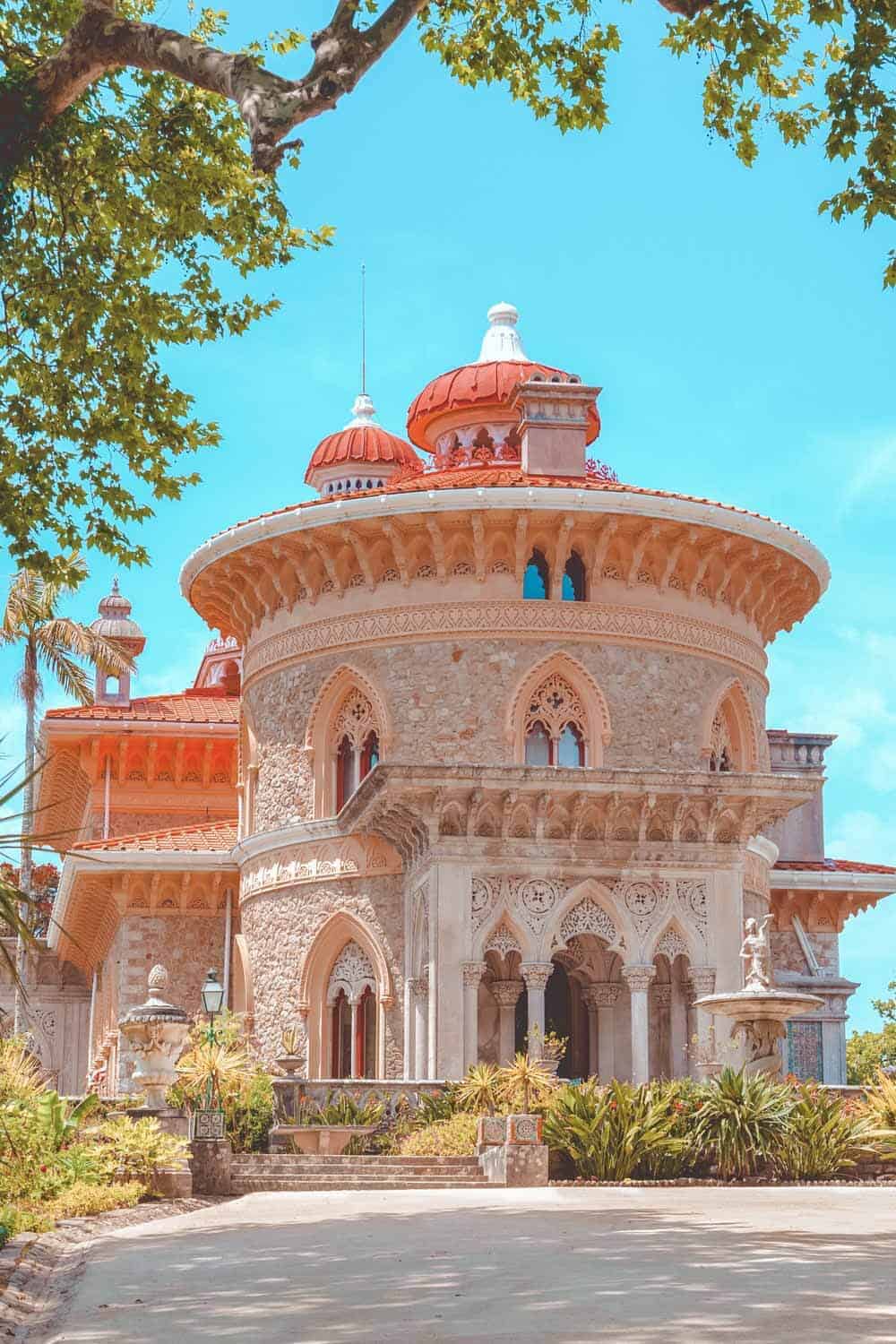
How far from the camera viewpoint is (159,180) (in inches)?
634

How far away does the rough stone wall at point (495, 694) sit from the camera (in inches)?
1069

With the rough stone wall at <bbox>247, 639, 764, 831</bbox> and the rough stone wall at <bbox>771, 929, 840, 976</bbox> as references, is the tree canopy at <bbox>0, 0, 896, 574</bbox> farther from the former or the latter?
the rough stone wall at <bbox>771, 929, 840, 976</bbox>

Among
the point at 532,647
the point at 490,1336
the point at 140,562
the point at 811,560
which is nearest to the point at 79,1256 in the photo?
the point at 490,1336

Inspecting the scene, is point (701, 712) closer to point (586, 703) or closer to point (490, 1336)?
point (586, 703)

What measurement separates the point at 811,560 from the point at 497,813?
26.9 ft

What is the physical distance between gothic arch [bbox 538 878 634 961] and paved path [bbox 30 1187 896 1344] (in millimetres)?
9171

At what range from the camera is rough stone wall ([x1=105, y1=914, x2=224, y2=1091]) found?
102ft

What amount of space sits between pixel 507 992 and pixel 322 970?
299 centimetres

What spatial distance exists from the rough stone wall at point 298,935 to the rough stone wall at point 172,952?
158cm

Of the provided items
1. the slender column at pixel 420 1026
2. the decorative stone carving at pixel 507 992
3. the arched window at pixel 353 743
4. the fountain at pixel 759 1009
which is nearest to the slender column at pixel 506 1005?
the decorative stone carving at pixel 507 992

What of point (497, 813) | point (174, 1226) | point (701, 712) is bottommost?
point (174, 1226)

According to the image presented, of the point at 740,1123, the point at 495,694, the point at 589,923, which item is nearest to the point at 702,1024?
the point at 589,923

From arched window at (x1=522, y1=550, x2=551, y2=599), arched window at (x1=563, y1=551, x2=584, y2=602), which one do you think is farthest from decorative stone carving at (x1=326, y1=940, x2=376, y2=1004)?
arched window at (x1=563, y1=551, x2=584, y2=602)

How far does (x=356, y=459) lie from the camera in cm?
4881
